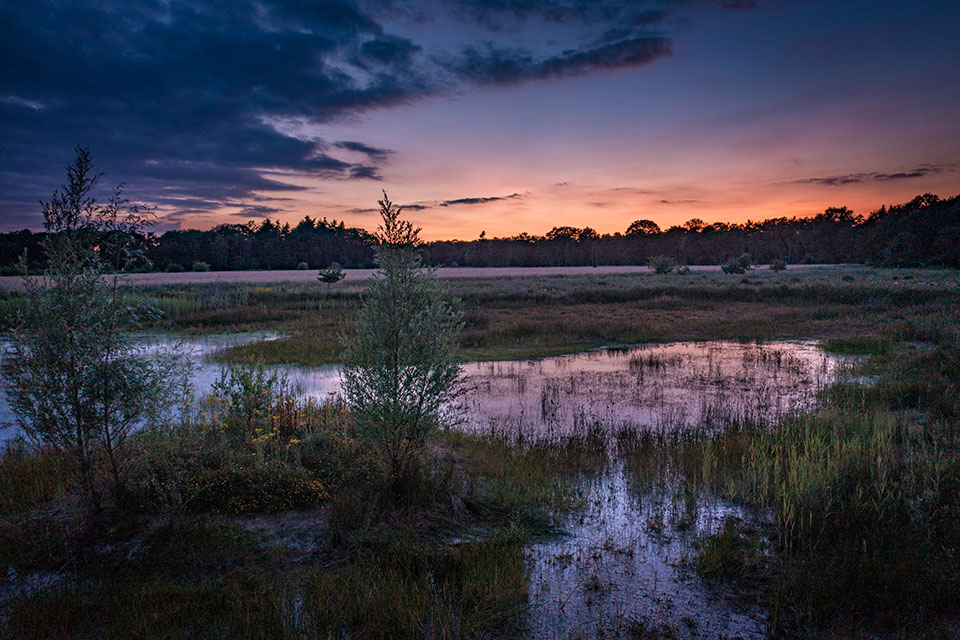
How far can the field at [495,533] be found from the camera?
4.51 meters

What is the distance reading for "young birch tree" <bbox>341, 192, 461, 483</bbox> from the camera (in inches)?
282

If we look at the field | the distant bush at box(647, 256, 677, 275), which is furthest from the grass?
the distant bush at box(647, 256, 677, 275)

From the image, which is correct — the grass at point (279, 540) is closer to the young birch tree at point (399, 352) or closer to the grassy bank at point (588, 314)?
the young birch tree at point (399, 352)

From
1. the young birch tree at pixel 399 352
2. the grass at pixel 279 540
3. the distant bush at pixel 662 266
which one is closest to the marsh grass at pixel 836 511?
the grass at pixel 279 540

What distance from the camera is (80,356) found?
5.92m

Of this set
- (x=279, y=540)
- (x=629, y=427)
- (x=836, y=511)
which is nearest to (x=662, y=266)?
(x=629, y=427)

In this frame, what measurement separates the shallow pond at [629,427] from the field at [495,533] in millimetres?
46

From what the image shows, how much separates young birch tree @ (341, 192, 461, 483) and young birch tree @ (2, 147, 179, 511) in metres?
2.60

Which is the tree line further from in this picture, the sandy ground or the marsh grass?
the marsh grass

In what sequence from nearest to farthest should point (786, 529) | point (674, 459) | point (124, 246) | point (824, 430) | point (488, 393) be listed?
point (786, 529) < point (124, 246) < point (674, 459) < point (824, 430) < point (488, 393)

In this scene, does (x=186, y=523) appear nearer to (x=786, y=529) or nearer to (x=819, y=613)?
(x=819, y=613)

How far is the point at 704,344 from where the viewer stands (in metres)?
23.0

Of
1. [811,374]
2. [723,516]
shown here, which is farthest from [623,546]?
[811,374]

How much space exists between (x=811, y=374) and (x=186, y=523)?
17449 mm
